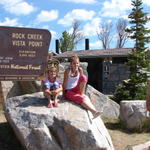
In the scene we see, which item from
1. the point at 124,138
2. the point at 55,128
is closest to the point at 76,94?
the point at 55,128

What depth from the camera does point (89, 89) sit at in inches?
366

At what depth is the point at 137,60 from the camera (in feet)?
40.6

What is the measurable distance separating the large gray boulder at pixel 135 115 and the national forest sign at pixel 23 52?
2271 millimetres

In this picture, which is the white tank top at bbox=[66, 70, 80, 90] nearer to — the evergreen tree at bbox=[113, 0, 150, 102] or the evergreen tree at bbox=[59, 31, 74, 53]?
the evergreen tree at bbox=[113, 0, 150, 102]

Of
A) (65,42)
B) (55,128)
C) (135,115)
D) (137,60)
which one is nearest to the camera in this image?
(55,128)

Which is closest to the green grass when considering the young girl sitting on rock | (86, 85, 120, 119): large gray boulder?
the young girl sitting on rock

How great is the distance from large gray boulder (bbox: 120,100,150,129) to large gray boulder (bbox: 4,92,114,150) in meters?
2.09

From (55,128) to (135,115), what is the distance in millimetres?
2840

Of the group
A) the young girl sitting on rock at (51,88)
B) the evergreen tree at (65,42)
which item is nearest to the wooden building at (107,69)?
the young girl sitting on rock at (51,88)

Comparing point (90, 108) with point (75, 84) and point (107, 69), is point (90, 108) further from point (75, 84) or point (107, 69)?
point (107, 69)

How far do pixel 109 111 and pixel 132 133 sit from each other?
5.00ft

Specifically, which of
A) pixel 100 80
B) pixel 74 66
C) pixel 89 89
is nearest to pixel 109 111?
pixel 89 89

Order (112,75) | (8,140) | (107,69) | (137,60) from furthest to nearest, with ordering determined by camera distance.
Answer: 1. (107,69)
2. (112,75)
3. (137,60)
4. (8,140)

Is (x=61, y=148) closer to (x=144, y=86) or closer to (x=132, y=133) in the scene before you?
(x=132, y=133)
